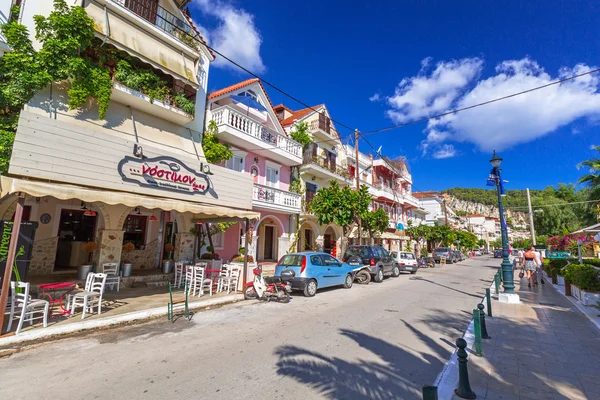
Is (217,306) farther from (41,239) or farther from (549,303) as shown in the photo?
(549,303)

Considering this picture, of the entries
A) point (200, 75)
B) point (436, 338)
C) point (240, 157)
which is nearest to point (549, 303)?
point (436, 338)

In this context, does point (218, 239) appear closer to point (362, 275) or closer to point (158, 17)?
point (362, 275)

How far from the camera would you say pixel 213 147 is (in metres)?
14.2

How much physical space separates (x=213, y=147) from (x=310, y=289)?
815 cm

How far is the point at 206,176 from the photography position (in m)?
10.6

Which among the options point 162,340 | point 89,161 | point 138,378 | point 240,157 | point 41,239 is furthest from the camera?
point 240,157

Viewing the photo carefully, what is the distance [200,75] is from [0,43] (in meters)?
7.40

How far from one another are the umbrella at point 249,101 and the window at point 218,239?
7748mm

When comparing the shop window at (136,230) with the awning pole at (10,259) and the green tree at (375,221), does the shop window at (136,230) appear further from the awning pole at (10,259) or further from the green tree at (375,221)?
the green tree at (375,221)

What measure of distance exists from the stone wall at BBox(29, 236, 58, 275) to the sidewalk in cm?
1421

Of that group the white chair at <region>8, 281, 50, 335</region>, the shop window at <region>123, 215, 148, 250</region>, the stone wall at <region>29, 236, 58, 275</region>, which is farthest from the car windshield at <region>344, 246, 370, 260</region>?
the stone wall at <region>29, 236, 58, 275</region>

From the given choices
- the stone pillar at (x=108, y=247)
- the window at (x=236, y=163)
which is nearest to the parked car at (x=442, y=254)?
the window at (x=236, y=163)

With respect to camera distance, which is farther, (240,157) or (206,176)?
(240,157)

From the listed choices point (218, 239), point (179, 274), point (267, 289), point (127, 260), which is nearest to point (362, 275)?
point (267, 289)
